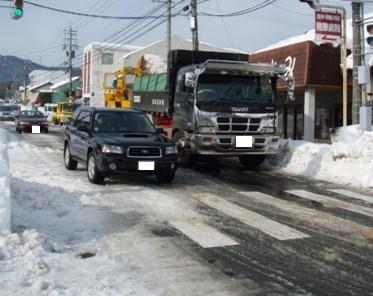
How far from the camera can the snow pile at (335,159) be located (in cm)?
1311

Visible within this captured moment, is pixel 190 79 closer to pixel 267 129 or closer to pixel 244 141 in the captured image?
pixel 244 141

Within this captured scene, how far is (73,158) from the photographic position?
13875 mm

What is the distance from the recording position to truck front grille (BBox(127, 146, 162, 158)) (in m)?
11.3

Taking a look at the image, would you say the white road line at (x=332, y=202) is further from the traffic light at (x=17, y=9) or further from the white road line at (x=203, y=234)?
the traffic light at (x=17, y=9)

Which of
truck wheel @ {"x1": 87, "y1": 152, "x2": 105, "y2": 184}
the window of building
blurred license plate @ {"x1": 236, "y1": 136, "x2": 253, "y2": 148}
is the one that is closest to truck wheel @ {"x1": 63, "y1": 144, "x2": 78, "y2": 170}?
truck wheel @ {"x1": 87, "y1": 152, "x2": 105, "y2": 184}

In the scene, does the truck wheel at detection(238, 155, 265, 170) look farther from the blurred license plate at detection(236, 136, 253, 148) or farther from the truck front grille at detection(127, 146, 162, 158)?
the truck front grille at detection(127, 146, 162, 158)

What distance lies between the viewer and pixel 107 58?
7575cm

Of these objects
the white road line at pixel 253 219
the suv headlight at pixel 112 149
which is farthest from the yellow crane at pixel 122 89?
the white road line at pixel 253 219

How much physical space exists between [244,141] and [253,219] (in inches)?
235

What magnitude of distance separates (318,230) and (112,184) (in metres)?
5.21

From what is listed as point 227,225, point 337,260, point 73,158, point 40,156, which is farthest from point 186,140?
point 337,260

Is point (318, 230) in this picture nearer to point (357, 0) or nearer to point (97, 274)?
point (97, 274)

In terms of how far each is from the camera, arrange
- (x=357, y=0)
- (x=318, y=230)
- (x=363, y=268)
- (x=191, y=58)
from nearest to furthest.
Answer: (x=363, y=268) → (x=318, y=230) → (x=357, y=0) → (x=191, y=58)

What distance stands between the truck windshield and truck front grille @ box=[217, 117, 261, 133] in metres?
0.46
